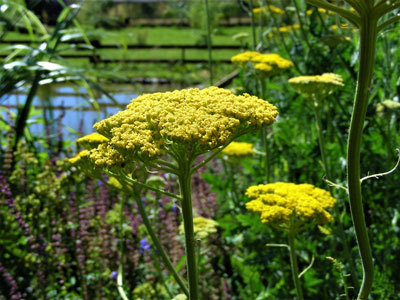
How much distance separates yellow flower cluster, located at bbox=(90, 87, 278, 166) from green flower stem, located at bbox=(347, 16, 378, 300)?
0.20m

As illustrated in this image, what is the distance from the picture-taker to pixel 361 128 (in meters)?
0.80

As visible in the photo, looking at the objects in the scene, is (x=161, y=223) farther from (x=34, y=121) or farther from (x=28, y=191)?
(x=34, y=121)

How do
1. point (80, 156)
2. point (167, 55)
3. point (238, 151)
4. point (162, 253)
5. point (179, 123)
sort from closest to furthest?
point (179, 123) → point (162, 253) → point (80, 156) → point (238, 151) → point (167, 55)

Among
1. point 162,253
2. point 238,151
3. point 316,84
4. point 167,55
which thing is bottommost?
point 162,253

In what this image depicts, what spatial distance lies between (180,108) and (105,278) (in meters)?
1.47

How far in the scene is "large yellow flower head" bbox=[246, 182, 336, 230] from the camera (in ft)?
4.02

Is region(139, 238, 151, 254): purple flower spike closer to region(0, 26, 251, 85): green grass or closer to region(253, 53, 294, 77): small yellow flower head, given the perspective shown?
region(253, 53, 294, 77): small yellow flower head

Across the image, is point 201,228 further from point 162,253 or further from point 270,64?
point 270,64

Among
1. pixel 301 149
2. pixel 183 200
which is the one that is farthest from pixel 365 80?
pixel 301 149

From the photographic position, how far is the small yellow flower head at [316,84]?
1602 mm

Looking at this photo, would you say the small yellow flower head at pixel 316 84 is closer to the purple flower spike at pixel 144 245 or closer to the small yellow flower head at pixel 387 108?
the small yellow flower head at pixel 387 108

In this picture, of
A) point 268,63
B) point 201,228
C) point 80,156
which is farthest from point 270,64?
point 80,156

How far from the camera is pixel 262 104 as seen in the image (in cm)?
101

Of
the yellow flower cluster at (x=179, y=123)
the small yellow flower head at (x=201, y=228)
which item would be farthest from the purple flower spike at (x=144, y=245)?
the yellow flower cluster at (x=179, y=123)
